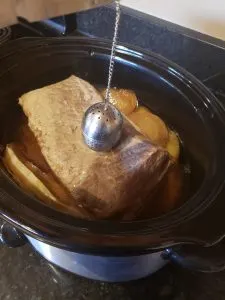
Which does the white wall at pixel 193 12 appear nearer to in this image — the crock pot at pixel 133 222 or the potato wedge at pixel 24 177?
the crock pot at pixel 133 222

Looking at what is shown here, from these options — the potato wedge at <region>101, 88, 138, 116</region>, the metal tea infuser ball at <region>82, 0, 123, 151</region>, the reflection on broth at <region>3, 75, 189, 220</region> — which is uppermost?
the metal tea infuser ball at <region>82, 0, 123, 151</region>

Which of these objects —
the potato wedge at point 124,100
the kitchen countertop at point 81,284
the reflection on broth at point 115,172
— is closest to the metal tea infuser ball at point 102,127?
the reflection on broth at point 115,172

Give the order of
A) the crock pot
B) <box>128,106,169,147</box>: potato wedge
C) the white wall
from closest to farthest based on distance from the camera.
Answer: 1. the crock pot
2. <box>128,106,169,147</box>: potato wedge
3. the white wall

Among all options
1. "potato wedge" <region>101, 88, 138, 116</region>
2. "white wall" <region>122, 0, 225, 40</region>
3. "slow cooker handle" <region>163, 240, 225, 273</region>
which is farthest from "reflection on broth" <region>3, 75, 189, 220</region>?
"white wall" <region>122, 0, 225, 40</region>

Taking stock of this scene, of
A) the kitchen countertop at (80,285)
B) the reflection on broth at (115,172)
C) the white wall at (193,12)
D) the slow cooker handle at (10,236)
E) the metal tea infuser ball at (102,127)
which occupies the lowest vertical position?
the kitchen countertop at (80,285)

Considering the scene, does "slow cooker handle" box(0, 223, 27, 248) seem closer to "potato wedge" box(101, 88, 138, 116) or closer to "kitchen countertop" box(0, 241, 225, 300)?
"kitchen countertop" box(0, 241, 225, 300)

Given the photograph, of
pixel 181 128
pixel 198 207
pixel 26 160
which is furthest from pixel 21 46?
pixel 198 207

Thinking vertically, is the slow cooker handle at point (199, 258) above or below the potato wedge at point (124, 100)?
below

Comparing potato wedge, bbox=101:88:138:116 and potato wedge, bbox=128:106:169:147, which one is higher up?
potato wedge, bbox=101:88:138:116

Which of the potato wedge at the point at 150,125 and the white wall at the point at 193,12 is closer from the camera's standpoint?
the potato wedge at the point at 150,125
